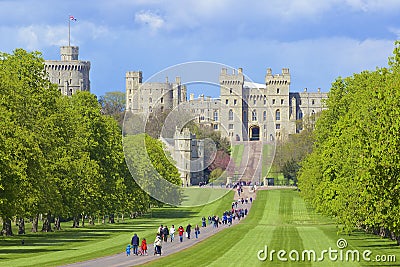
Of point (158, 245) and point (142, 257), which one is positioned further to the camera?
point (158, 245)

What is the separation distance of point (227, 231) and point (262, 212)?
111 feet

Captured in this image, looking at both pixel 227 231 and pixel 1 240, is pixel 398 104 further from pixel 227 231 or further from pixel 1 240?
pixel 227 231

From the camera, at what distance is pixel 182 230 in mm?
65375

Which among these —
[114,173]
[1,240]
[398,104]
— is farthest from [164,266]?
[114,173]

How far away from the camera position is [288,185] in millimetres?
165125

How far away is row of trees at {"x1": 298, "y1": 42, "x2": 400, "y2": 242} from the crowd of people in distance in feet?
27.1

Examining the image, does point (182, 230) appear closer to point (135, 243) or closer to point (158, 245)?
point (158, 245)

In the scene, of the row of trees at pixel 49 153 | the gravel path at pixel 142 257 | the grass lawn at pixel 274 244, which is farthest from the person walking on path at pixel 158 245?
the row of trees at pixel 49 153

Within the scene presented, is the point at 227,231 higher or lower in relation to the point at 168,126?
lower

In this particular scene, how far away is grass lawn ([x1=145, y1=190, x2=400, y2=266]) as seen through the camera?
45.0m

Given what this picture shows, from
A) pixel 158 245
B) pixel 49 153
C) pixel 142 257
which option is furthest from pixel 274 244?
pixel 49 153


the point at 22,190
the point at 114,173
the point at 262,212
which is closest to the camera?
the point at 22,190

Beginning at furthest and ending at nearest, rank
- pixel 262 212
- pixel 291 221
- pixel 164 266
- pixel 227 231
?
pixel 262 212
pixel 291 221
pixel 227 231
pixel 164 266

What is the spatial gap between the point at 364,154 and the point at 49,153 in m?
29.2
